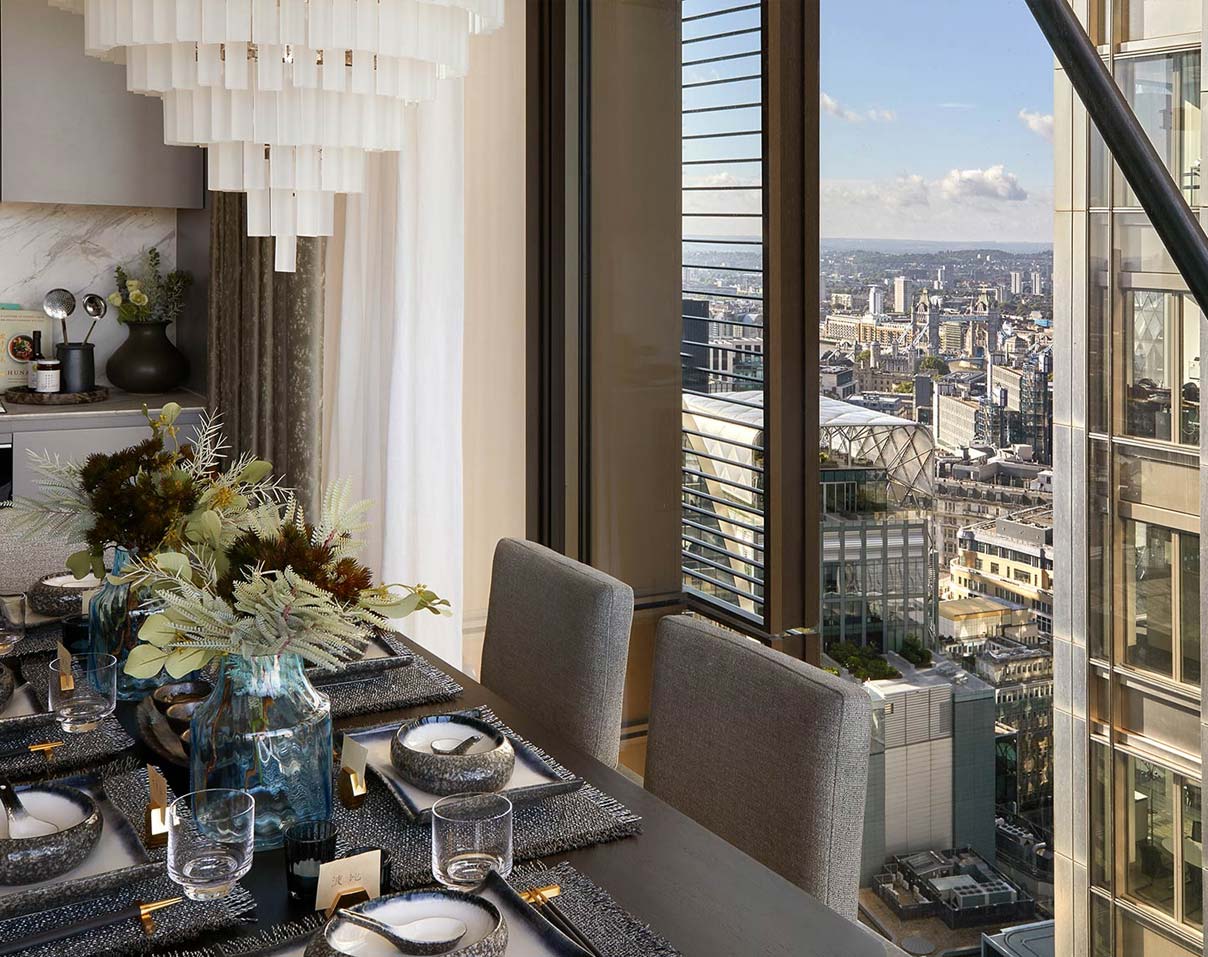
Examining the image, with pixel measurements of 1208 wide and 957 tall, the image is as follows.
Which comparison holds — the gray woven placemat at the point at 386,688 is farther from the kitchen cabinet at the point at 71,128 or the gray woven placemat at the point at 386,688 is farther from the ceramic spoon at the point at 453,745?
the kitchen cabinet at the point at 71,128

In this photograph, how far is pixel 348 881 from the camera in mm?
1099

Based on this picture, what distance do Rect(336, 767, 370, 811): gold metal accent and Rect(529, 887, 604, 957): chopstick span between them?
283 mm

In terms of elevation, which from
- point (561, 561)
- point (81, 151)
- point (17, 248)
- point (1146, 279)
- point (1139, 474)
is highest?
point (81, 151)

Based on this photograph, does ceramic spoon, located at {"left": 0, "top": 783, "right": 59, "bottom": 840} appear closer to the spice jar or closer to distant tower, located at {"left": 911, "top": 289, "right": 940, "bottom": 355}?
distant tower, located at {"left": 911, "top": 289, "right": 940, "bottom": 355}

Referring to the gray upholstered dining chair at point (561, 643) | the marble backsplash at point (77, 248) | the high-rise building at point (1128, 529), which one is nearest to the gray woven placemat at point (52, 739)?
the gray upholstered dining chair at point (561, 643)

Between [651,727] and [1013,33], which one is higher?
[1013,33]

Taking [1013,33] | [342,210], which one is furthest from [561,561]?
[342,210]

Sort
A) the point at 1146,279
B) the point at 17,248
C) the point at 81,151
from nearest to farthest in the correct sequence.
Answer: the point at 1146,279
the point at 81,151
the point at 17,248

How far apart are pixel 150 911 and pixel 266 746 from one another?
0.21 metres

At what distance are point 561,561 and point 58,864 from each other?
38.5 inches

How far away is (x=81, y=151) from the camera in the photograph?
11.9 ft

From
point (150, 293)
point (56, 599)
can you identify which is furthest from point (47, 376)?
point (56, 599)

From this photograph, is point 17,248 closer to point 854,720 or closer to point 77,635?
point 77,635

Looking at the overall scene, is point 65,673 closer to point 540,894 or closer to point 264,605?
point 264,605
